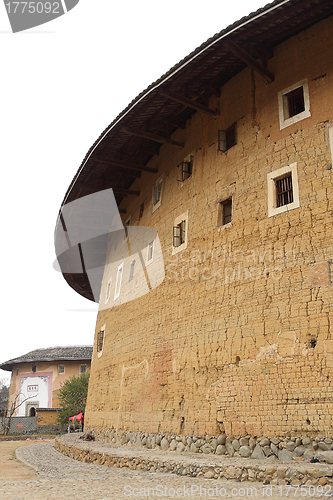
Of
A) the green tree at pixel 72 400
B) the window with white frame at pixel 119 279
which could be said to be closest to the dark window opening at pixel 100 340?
the window with white frame at pixel 119 279

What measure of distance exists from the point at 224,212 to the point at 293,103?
9.06 feet

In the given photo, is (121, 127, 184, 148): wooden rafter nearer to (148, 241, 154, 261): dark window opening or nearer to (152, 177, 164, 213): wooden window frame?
(152, 177, 164, 213): wooden window frame

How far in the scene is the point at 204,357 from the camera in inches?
388

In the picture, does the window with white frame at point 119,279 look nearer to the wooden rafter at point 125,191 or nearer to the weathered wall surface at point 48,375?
the wooden rafter at point 125,191

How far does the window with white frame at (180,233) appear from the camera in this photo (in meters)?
11.8

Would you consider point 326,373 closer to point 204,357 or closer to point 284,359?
point 284,359

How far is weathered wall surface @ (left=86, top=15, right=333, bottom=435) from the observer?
26.2ft

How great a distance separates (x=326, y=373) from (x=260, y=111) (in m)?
5.73

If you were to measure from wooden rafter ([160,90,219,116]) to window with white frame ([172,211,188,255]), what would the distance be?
256cm

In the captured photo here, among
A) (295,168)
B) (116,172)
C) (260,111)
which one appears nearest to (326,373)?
(295,168)

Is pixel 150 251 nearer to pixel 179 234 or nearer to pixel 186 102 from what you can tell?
pixel 179 234

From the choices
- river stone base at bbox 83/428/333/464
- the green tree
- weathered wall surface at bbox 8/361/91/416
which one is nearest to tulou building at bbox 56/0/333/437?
river stone base at bbox 83/428/333/464

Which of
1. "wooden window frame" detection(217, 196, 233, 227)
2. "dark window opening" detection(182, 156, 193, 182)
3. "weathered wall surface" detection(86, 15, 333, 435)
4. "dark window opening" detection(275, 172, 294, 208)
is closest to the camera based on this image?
"weathered wall surface" detection(86, 15, 333, 435)

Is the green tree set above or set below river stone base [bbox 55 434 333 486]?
above
